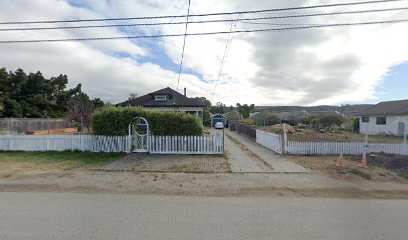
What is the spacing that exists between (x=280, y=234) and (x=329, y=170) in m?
6.26

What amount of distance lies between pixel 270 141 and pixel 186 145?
17.6 ft

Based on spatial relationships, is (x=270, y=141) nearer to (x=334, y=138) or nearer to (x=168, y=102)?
(x=334, y=138)

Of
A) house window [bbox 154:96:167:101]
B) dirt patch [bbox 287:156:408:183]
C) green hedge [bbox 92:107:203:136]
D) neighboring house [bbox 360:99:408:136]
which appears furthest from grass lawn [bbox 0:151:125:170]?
neighboring house [bbox 360:99:408:136]

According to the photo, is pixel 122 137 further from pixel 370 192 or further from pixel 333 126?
pixel 333 126

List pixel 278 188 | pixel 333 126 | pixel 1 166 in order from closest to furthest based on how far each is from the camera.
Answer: pixel 278 188 < pixel 1 166 < pixel 333 126

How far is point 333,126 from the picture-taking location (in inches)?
1510

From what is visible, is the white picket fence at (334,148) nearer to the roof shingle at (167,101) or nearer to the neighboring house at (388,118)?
the neighboring house at (388,118)

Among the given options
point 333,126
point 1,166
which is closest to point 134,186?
point 1,166

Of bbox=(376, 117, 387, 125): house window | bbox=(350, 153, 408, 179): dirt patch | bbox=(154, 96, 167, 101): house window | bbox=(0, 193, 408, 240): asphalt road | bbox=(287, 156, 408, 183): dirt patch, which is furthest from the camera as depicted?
bbox=(154, 96, 167, 101): house window

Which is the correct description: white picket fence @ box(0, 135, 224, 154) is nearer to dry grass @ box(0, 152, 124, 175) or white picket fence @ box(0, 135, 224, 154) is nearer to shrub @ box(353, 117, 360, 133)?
dry grass @ box(0, 152, 124, 175)

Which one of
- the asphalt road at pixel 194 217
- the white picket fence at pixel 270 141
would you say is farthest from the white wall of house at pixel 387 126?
the asphalt road at pixel 194 217

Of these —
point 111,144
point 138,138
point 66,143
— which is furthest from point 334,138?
point 66,143

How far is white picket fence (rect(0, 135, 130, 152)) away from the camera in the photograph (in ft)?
44.3

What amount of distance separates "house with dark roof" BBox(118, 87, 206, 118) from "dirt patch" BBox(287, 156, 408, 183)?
66.1 ft
